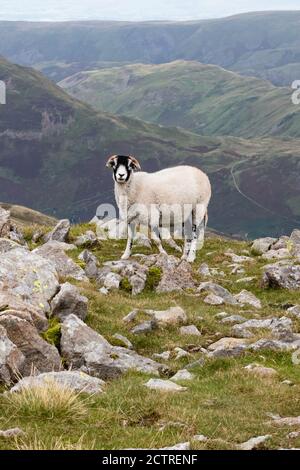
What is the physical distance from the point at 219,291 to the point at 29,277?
8.75m

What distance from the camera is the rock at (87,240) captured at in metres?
31.3

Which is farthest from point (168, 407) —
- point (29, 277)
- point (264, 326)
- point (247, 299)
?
point (247, 299)

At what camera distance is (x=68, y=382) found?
12094 millimetres

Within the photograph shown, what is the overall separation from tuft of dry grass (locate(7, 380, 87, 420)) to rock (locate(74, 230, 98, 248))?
20975mm

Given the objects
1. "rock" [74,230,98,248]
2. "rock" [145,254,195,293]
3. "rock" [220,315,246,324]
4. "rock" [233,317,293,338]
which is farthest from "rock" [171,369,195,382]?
"rock" [74,230,98,248]

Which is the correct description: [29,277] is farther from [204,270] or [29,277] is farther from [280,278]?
[280,278]

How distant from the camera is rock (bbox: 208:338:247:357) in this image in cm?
1631

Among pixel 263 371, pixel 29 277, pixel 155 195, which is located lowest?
pixel 263 371

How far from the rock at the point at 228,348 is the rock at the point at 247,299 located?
19.1 feet

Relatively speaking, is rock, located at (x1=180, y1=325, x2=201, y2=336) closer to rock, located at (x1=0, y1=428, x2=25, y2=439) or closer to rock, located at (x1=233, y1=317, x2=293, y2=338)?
rock, located at (x1=233, y1=317, x2=293, y2=338)

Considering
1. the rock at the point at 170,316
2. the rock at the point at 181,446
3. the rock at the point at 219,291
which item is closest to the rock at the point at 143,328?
the rock at the point at 170,316

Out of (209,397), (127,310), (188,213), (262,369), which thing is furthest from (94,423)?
(188,213)

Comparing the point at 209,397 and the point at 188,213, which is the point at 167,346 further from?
the point at 188,213
